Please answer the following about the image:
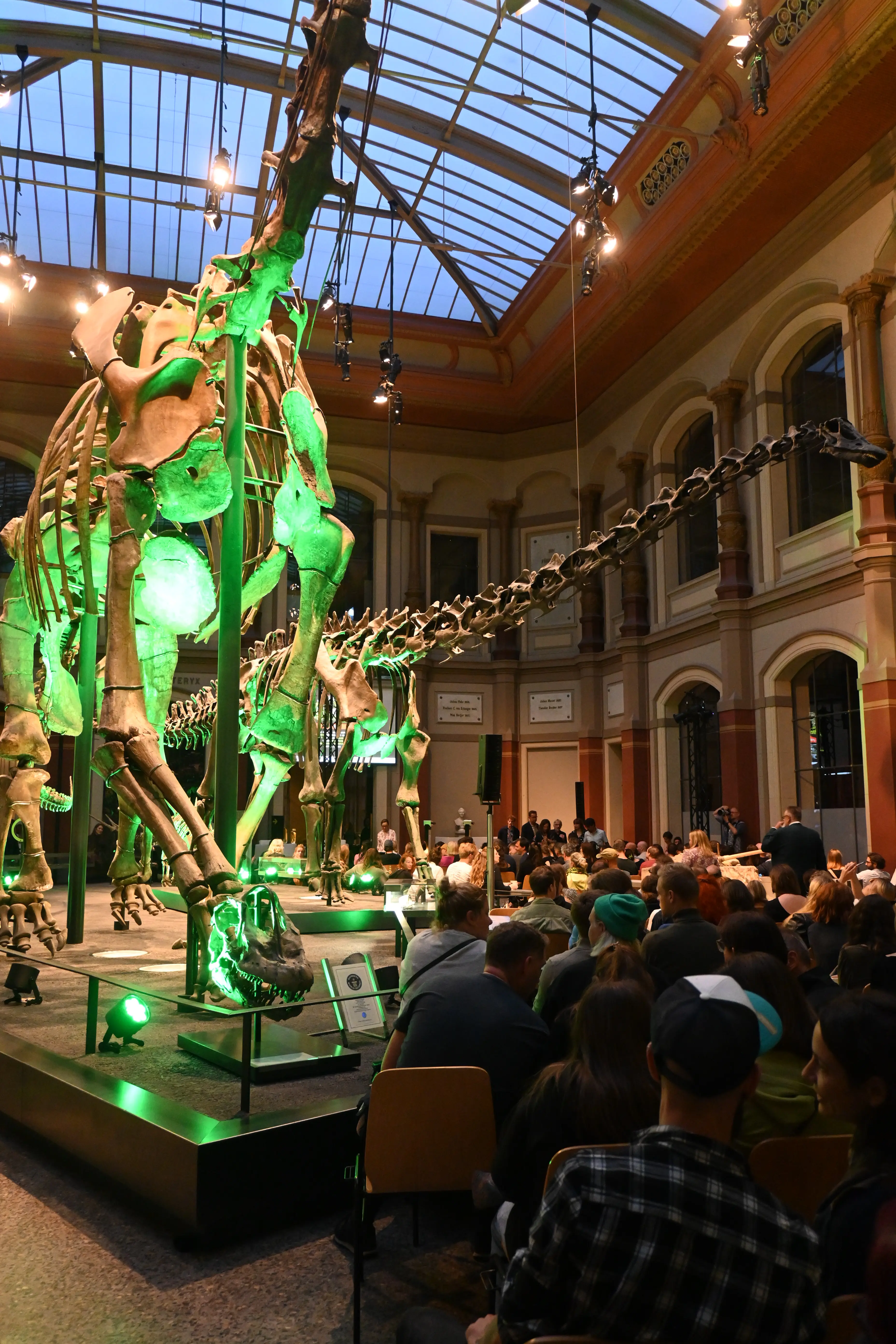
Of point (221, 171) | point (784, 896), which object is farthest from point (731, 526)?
point (784, 896)

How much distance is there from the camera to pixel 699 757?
19.0 meters

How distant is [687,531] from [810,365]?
14.4 ft

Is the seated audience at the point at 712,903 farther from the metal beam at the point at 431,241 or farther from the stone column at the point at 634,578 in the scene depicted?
the stone column at the point at 634,578

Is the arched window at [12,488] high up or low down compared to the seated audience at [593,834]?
up

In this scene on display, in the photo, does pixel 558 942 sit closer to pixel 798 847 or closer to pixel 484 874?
pixel 798 847

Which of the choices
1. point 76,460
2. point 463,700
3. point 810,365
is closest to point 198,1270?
point 76,460

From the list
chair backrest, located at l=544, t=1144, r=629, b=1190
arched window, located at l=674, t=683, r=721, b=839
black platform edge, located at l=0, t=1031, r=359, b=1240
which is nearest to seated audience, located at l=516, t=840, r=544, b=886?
arched window, located at l=674, t=683, r=721, b=839

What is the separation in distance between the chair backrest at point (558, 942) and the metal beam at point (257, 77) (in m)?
14.2

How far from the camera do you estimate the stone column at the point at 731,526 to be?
17.4 meters

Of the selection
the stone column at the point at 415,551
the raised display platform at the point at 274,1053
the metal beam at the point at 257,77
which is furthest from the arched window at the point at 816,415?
the raised display platform at the point at 274,1053

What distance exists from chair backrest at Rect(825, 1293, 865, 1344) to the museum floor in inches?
58.0

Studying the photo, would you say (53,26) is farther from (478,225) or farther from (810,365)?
(810,365)

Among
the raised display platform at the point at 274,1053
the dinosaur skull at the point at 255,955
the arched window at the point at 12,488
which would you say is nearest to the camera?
the dinosaur skull at the point at 255,955

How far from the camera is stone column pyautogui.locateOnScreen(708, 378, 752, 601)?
17.4m
